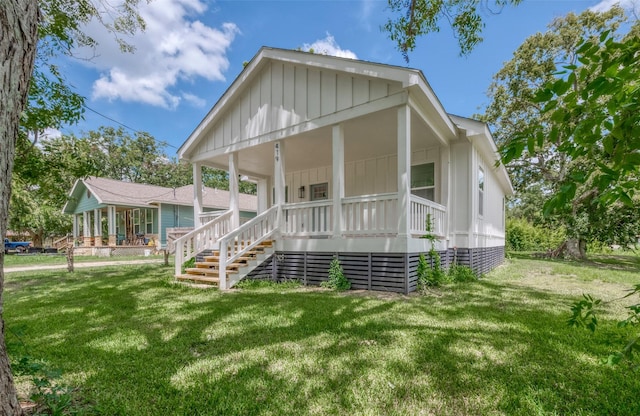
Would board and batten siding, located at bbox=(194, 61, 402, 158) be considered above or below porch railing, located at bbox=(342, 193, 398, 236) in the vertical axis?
above

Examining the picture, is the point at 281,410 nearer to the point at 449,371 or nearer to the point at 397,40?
the point at 449,371

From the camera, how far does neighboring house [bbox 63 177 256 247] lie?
703 inches

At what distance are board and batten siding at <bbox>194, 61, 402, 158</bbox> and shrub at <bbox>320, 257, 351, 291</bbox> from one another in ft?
10.6

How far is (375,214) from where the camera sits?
577 cm

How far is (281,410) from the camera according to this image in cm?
194

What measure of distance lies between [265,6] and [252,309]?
8.43 metres

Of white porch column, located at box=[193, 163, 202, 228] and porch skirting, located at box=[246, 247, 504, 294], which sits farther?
white porch column, located at box=[193, 163, 202, 228]

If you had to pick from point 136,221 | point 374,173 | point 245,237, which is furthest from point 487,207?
point 136,221

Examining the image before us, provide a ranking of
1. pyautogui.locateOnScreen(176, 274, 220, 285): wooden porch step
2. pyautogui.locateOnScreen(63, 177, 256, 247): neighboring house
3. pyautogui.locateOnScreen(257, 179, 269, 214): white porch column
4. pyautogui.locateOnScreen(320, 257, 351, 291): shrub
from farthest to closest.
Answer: pyautogui.locateOnScreen(63, 177, 256, 247): neighboring house
pyautogui.locateOnScreen(257, 179, 269, 214): white porch column
pyautogui.locateOnScreen(176, 274, 220, 285): wooden porch step
pyautogui.locateOnScreen(320, 257, 351, 291): shrub

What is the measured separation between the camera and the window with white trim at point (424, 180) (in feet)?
26.5

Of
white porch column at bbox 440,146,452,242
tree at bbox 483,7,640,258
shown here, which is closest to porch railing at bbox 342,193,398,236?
white porch column at bbox 440,146,452,242

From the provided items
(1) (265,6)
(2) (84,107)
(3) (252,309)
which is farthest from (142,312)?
(1) (265,6)

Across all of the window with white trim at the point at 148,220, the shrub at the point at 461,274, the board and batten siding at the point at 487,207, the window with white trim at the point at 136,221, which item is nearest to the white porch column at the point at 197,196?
the shrub at the point at 461,274

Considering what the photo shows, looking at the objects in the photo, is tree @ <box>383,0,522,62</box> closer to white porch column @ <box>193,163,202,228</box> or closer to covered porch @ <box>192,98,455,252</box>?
covered porch @ <box>192,98,455,252</box>
